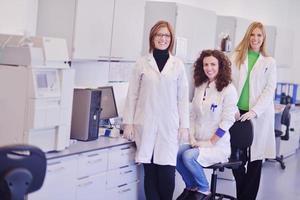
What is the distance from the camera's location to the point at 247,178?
391 centimetres

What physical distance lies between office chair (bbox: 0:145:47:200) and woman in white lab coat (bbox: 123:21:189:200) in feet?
4.98

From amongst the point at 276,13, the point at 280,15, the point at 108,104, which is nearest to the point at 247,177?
the point at 108,104

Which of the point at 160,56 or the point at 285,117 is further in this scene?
the point at 285,117

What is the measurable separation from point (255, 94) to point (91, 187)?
1.66 m

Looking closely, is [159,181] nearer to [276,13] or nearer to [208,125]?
[208,125]

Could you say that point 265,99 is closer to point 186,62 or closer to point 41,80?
point 186,62

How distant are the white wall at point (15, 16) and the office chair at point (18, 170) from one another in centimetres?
152

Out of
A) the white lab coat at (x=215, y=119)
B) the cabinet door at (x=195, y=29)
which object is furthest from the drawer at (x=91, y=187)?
the cabinet door at (x=195, y=29)

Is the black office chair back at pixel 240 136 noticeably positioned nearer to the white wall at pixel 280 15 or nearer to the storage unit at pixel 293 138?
the white wall at pixel 280 15

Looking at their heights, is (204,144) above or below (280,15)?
below

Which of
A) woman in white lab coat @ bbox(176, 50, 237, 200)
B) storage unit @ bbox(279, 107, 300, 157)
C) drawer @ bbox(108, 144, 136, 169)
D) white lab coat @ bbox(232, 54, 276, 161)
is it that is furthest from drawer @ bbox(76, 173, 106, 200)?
storage unit @ bbox(279, 107, 300, 157)

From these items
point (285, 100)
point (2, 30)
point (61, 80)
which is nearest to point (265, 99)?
point (61, 80)

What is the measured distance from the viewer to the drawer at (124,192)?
3.29m

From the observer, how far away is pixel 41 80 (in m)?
2.66
